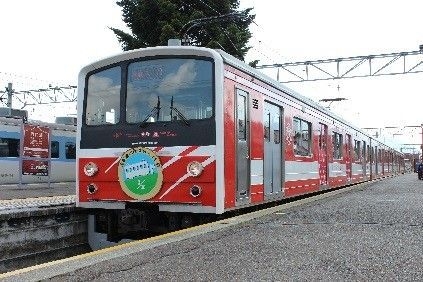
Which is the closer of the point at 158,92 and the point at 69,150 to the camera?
the point at 158,92

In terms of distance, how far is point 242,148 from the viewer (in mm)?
7695

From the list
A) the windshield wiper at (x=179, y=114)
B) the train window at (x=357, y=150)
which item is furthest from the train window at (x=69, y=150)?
the windshield wiper at (x=179, y=114)

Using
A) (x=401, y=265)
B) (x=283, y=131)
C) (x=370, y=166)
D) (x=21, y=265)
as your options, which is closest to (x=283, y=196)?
(x=283, y=131)

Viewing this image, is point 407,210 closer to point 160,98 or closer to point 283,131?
point 283,131

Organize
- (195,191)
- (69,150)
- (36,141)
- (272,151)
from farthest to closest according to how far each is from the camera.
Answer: (69,150) < (36,141) < (272,151) < (195,191)

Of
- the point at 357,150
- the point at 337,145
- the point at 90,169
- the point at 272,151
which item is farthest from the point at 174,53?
the point at 357,150

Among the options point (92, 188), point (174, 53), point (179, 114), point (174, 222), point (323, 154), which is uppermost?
point (174, 53)

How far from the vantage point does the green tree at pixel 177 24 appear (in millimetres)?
23422

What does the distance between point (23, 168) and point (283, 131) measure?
26.1ft

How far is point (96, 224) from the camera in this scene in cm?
812

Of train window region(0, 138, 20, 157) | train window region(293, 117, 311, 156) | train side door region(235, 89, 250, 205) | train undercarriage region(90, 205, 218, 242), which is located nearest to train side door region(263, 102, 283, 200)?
train side door region(235, 89, 250, 205)

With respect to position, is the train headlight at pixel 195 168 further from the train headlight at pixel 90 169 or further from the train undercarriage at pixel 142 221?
the train headlight at pixel 90 169

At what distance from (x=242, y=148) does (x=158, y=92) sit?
5.02 ft

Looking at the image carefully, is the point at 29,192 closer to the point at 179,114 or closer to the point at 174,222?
the point at 174,222
